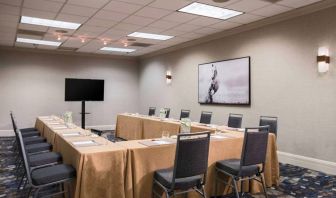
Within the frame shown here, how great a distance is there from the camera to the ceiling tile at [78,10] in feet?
14.9

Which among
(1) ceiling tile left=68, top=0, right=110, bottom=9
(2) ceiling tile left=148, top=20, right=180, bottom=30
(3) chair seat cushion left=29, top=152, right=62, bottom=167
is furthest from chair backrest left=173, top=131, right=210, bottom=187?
(2) ceiling tile left=148, top=20, right=180, bottom=30

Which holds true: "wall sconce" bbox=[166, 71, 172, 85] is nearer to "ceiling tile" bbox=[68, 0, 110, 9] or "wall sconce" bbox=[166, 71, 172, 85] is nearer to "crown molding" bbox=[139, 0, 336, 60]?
"crown molding" bbox=[139, 0, 336, 60]

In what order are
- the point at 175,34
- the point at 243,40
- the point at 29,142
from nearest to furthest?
the point at 29,142
the point at 243,40
the point at 175,34

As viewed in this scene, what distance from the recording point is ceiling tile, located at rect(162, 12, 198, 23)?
4.93 metres

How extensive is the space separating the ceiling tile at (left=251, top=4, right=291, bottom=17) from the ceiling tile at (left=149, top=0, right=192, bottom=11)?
4.60 feet

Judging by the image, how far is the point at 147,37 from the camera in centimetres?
699

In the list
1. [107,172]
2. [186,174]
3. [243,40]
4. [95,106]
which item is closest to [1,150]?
[95,106]

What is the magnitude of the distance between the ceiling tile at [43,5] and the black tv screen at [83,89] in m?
4.01

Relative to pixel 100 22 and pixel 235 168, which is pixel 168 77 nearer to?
pixel 100 22

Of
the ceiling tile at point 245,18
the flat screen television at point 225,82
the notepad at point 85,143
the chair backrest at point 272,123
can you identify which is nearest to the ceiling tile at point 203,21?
the ceiling tile at point 245,18

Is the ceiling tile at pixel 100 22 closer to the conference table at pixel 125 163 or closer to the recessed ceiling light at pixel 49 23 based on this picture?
the recessed ceiling light at pixel 49 23

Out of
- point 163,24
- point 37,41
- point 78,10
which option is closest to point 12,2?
point 78,10

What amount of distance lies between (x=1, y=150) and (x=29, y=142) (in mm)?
2336

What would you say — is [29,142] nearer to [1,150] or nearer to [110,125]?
[1,150]
